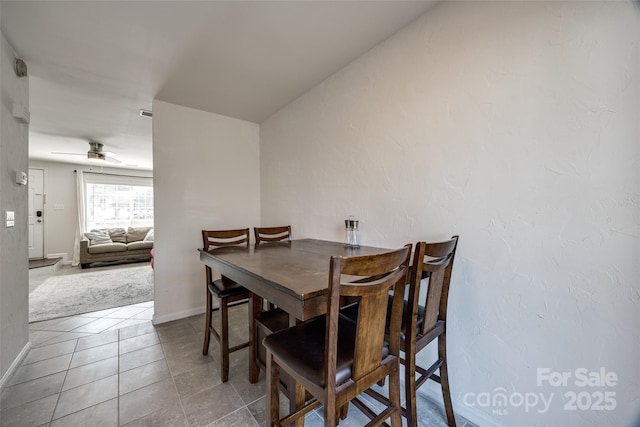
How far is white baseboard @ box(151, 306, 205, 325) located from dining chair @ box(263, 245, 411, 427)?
219 centimetres

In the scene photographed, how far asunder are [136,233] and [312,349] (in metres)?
6.53

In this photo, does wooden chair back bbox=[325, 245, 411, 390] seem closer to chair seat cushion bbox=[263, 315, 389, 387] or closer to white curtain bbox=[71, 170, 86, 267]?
chair seat cushion bbox=[263, 315, 389, 387]

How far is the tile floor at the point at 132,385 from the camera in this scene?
1383mm

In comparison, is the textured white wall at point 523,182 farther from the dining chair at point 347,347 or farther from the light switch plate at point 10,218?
the light switch plate at point 10,218

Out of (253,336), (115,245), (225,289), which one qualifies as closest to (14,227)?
(225,289)

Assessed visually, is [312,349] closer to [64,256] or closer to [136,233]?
[136,233]

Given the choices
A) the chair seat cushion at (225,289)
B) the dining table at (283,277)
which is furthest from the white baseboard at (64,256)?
the dining table at (283,277)

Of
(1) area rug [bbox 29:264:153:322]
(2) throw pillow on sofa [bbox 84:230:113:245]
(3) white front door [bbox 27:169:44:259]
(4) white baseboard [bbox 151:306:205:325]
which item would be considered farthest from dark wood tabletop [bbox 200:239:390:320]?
(3) white front door [bbox 27:169:44:259]

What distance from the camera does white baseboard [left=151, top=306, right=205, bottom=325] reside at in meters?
2.61

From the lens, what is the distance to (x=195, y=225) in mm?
2930

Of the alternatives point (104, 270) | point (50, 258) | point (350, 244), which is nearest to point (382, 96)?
point (350, 244)

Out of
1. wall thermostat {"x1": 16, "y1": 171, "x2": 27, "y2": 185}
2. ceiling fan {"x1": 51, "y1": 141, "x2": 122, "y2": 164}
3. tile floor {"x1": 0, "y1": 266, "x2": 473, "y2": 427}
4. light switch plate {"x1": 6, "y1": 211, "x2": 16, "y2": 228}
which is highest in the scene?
ceiling fan {"x1": 51, "y1": 141, "x2": 122, "y2": 164}

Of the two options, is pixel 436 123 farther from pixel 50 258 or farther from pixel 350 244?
pixel 50 258

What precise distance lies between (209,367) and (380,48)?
2.74m
